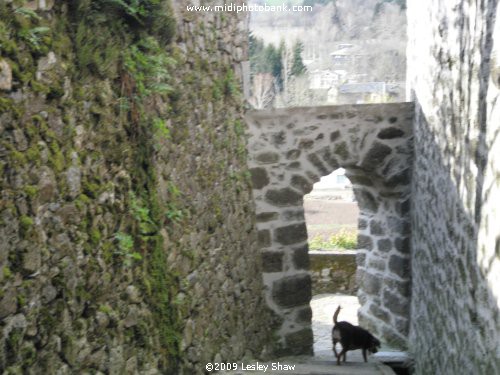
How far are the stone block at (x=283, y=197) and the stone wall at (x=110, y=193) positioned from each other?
1.68 metres

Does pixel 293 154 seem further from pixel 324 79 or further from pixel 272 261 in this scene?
pixel 324 79

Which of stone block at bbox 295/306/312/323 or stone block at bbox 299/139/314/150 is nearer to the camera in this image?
stone block at bbox 299/139/314/150

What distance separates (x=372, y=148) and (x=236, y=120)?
5.14ft

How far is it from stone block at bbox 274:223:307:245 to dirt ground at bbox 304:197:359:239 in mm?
6997

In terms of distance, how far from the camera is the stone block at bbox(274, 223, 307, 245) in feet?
21.6

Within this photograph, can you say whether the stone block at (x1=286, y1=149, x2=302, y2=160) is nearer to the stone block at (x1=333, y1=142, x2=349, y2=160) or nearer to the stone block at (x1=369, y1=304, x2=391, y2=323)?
the stone block at (x1=333, y1=142, x2=349, y2=160)

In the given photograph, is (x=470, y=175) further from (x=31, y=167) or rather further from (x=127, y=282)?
(x=31, y=167)

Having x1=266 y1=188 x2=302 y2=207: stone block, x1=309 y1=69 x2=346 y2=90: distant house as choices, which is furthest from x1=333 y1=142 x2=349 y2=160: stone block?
x1=309 y1=69 x2=346 y2=90: distant house

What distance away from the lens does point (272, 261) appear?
21.6ft

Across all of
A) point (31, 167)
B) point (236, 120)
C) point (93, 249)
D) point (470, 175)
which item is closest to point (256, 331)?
point (236, 120)

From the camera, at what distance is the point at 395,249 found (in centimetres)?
713

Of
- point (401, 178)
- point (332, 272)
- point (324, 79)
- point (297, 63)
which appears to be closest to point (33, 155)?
point (401, 178)

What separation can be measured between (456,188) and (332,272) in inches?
249

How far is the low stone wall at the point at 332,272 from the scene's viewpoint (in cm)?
1027
